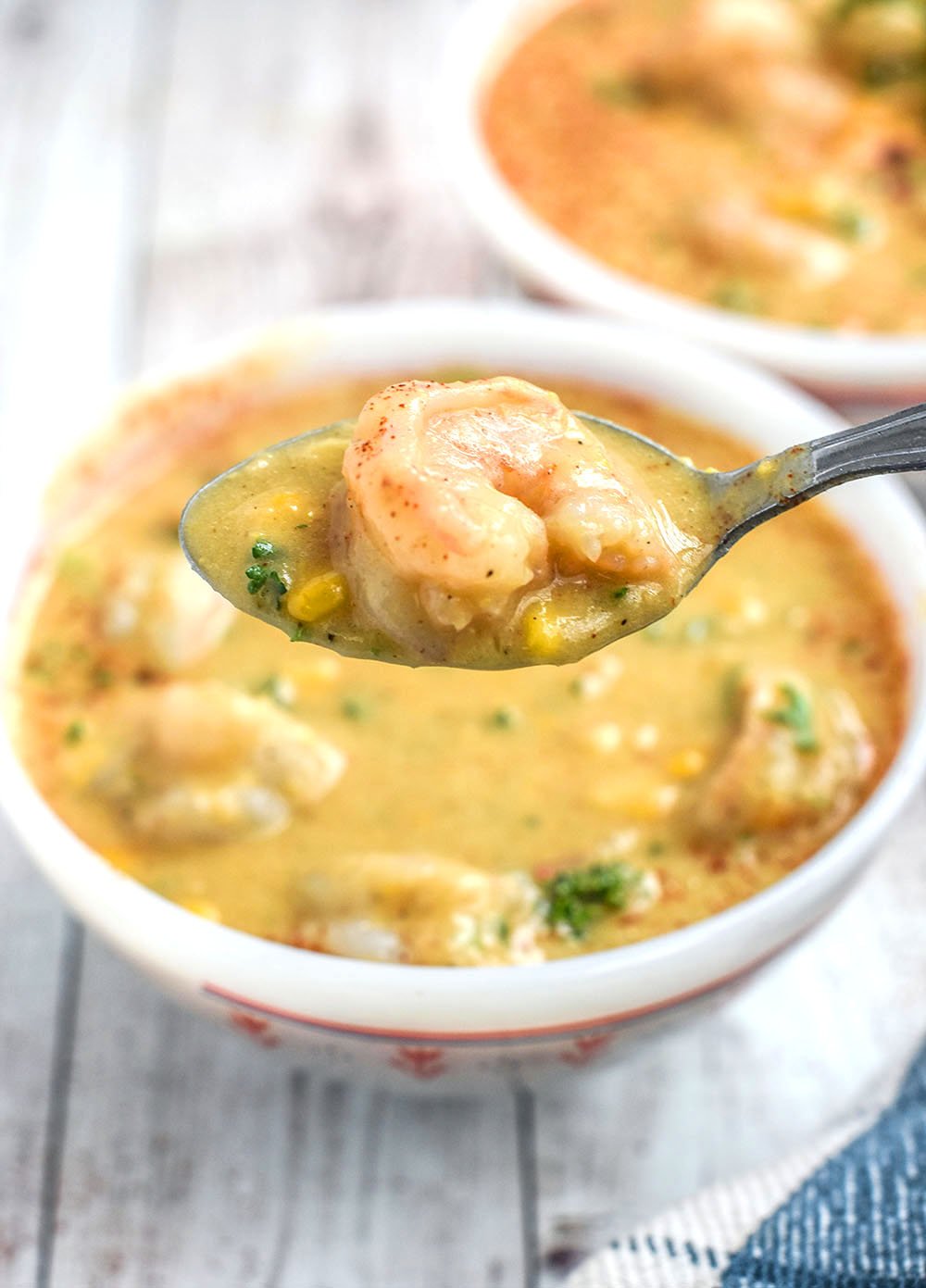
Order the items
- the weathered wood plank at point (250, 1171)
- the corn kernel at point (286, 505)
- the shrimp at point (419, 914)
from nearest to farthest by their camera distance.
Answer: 1. the corn kernel at point (286, 505)
2. the shrimp at point (419, 914)
3. the weathered wood plank at point (250, 1171)

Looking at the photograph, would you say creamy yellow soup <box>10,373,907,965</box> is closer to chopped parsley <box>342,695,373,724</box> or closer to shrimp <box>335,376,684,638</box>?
chopped parsley <box>342,695,373,724</box>

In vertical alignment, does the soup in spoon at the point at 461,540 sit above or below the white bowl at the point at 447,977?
above

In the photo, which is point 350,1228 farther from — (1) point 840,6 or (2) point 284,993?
(1) point 840,6

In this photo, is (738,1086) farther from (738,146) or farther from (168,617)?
(738,146)

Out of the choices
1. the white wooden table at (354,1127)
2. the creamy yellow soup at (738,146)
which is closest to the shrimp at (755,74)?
the creamy yellow soup at (738,146)

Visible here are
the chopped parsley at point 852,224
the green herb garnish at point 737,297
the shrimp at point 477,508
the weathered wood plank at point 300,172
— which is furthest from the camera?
the weathered wood plank at point 300,172

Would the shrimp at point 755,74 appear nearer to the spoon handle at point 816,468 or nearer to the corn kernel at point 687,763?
the corn kernel at point 687,763
